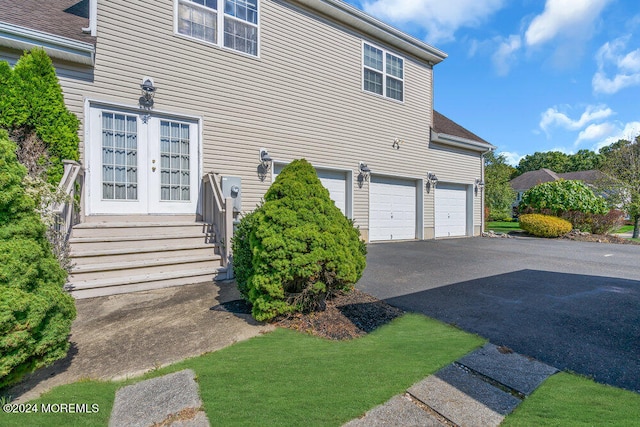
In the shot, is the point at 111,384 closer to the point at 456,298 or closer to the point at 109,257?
the point at 109,257

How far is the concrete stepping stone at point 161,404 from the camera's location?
1.99m

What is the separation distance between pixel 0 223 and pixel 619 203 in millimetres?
21417

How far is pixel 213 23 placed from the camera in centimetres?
746

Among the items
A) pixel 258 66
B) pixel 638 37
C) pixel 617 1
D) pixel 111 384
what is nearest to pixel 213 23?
pixel 258 66

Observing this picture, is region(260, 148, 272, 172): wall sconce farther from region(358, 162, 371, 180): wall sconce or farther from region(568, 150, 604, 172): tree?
region(568, 150, 604, 172): tree

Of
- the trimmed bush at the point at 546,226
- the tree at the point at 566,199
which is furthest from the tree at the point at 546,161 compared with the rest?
the trimmed bush at the point at 546,226

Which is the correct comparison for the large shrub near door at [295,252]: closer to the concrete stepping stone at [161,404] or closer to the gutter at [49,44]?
the concrete stepping stone at [161,404]

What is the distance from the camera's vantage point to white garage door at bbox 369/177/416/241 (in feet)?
33.7

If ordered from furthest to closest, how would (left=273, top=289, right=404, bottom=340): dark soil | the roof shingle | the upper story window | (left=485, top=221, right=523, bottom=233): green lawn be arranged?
(left=485, top=221, right=523, bottom=233): green lawn
the upper story window
the roof shingle
(left=273, top=289, right=404, bottom=340): dark soil

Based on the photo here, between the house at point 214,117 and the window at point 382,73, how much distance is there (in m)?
0.05

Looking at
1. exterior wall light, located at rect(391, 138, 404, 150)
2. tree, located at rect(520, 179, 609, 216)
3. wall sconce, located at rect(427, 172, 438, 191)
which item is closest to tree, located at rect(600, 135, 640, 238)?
tree, located at rect(520, 179, 609, 216)

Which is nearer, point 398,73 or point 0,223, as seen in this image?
point 0,223

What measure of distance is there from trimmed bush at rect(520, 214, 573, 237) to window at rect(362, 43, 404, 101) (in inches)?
293

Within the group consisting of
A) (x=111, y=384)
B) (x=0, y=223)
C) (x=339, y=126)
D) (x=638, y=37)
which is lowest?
(x=111, y=384)
